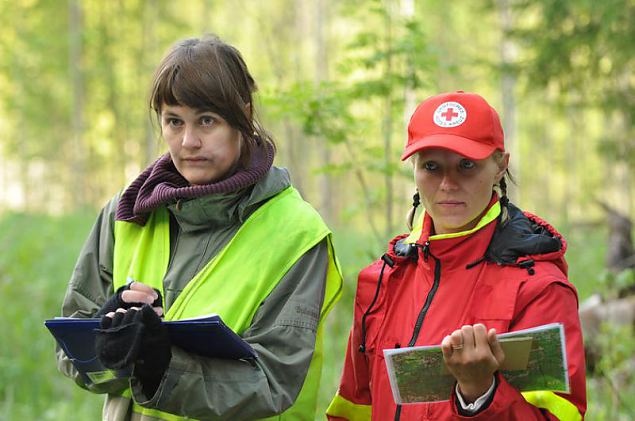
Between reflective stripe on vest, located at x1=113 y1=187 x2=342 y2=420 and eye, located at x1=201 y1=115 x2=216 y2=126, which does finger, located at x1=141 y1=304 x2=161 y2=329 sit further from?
eye, located at x1=201 y1=115 x2=216 y2=126

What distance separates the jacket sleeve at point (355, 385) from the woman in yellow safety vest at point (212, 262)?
131 millimetres

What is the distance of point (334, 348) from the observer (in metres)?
7.11

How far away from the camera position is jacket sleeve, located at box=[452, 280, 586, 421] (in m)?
2.10

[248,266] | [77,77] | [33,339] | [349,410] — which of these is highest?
[248,266]

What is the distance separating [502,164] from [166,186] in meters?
1.03

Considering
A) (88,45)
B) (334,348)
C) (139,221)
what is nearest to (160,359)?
(139,221)

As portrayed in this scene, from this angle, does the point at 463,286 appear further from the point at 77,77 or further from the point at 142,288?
the point at 77,77

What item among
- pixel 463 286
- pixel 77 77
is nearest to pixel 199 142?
pixel 463 286

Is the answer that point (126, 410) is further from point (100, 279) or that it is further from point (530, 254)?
point (530, 254)

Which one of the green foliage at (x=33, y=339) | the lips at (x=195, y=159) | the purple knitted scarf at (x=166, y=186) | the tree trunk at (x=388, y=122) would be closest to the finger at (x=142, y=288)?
the purple knitted scarf at (x=166, y=186)

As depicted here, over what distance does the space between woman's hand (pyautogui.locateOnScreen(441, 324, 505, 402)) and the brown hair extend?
35.6 inches

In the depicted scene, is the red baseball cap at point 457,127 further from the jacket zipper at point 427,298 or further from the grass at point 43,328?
the grass at point 43,328

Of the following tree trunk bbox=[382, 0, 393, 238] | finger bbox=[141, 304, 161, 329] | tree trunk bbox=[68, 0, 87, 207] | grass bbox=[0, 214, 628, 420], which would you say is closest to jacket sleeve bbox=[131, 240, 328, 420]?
finger bbox=[141, 304, 161, 329]

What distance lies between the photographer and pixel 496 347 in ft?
6.44
